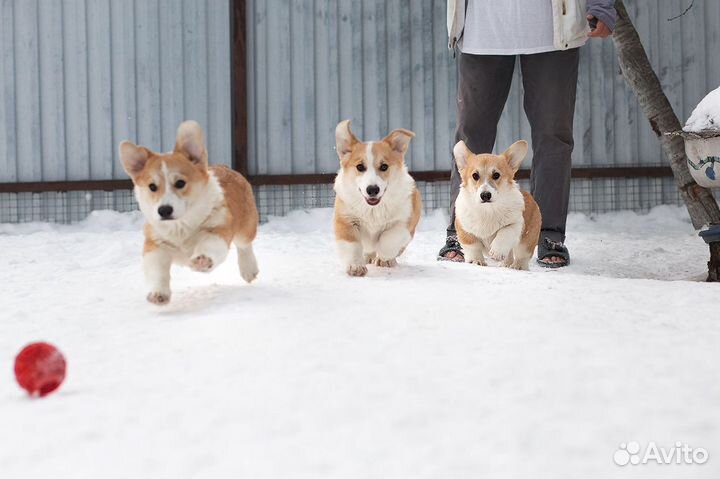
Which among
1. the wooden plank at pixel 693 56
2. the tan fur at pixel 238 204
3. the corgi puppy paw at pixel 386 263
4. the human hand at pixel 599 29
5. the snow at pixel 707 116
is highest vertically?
the wooden plank at pixel 693 56

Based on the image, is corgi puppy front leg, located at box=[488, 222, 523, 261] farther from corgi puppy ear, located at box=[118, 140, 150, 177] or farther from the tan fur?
corgi puppy ear, located at box=[118, 140, 150, 177]

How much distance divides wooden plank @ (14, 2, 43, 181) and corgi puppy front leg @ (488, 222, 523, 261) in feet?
13.4

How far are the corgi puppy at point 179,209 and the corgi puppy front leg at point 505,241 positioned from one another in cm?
126

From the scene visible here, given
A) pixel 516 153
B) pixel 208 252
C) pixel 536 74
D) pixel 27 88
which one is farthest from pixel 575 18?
pixel 27 88

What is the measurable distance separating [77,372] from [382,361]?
0.66 m

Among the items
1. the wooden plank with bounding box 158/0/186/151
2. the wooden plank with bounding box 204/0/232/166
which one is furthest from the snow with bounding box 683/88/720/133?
the wooden plank with bounding box 158/0/186/151

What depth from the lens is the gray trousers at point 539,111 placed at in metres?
3.49

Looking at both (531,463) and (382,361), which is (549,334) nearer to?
(382,361)

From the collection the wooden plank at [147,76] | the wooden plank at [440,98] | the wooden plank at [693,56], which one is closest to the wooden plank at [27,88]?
the wooden plank at [147,76]

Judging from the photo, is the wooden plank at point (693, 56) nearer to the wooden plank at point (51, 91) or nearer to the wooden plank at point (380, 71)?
the wooden plank at point (380, 71)

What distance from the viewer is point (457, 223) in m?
3.31

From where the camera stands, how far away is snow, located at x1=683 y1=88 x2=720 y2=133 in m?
3.79

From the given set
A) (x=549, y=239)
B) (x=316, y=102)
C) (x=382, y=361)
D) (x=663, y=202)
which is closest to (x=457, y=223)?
(x=549, y=239)

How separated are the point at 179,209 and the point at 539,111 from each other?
2064 mm
